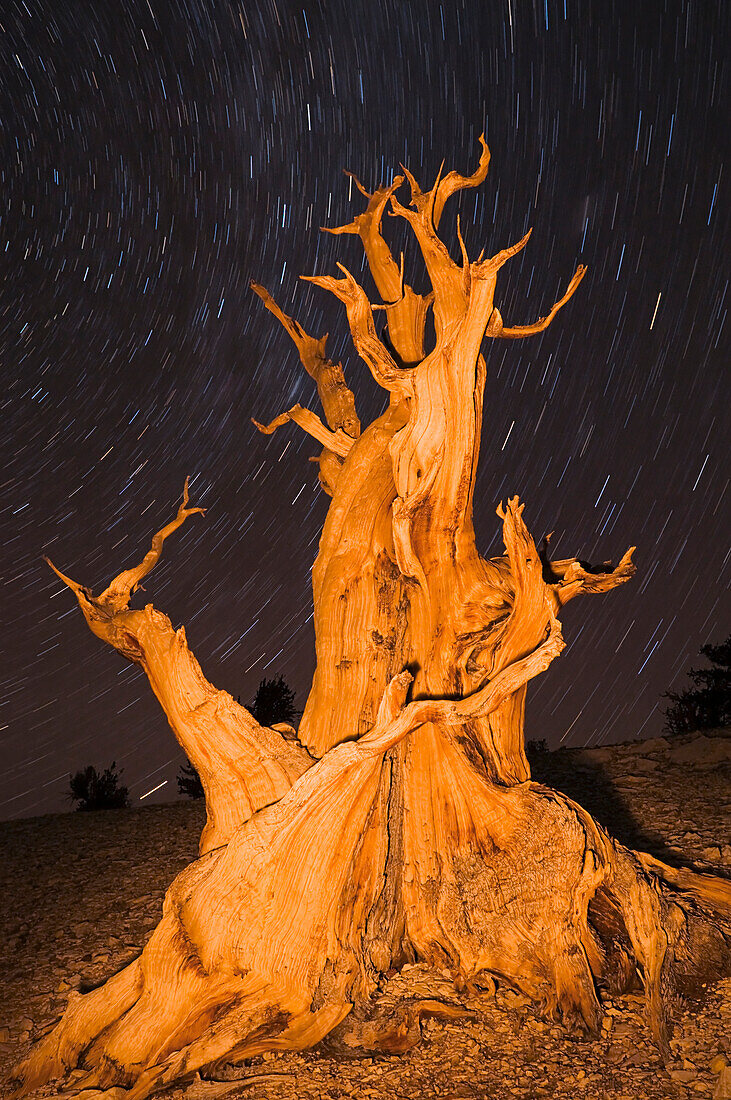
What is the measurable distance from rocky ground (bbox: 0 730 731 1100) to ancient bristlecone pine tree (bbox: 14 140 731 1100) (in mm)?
186

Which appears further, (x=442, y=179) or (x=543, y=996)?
(x=442, y=179)

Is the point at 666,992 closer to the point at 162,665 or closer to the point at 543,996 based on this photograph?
the point at 543,996

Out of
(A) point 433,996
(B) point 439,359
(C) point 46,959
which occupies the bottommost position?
(A) point 433,996

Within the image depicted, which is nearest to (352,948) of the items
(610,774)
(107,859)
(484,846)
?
(484,846)

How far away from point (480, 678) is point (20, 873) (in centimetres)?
658

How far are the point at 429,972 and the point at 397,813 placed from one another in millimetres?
1006

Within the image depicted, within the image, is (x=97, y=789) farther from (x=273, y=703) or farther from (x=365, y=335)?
(x=365, y=335)

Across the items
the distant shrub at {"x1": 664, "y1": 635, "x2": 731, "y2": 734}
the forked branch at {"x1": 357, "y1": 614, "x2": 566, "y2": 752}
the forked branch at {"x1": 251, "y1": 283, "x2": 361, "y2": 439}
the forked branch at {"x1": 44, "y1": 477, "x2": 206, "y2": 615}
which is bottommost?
the distant shrub at {"x1": 664, "y1": 635, "x2": 731, "y2": 734}

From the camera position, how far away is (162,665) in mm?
5691

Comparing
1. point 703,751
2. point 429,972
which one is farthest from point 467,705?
point 703,751

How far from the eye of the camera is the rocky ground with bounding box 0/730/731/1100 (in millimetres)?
4121

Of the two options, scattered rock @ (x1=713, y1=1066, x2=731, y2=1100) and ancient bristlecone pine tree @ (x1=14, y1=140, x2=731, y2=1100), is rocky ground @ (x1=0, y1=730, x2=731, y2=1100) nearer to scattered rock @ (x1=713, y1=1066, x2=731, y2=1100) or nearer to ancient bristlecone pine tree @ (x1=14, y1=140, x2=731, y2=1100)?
scattered rock @ (x1=713, y1=1066, x2=731, y2=1100)

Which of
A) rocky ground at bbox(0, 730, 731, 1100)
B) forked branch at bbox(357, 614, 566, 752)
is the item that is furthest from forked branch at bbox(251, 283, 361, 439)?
rocky ground at bbox(0, 730, 731, 1100)

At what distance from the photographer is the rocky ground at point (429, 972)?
13.5ft
